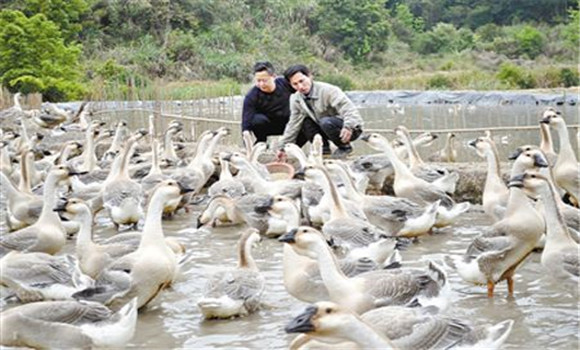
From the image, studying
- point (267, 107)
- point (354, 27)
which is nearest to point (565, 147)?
point (267, 107)

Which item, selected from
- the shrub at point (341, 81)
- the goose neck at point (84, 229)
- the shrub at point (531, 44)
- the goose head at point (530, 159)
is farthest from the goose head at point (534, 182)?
the shrub at point (531, 44)

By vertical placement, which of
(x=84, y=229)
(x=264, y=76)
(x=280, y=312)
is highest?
(x=264, y=76)

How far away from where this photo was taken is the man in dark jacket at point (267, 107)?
1187 centimetres

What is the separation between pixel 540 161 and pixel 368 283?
2.53 meters

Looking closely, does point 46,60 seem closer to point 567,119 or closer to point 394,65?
point 567,119

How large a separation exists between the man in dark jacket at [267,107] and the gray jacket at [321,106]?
0.57 meters

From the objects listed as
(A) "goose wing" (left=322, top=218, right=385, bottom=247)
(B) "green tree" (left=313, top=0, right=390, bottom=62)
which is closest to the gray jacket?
(A) "goose wing" (left=322, top=218, right=385, bottom=247)

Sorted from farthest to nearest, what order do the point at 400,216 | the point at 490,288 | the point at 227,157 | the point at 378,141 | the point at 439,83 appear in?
1. the point at 439,83
2. the point at 227,157
3. the point at 378,141
4. the point at 400,216
5. the point at 490,288

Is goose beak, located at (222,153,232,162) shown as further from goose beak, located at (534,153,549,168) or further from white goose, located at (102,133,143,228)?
goose beak, located at (534,153,549,168)

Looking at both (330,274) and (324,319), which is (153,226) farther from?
(324,319)

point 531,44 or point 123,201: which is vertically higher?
point 531,44

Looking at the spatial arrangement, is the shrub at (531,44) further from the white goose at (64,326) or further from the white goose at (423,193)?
the white goose at (64,326)

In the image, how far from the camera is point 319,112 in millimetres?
11320

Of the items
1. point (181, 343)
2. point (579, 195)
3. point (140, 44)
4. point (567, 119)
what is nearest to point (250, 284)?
point (181, 343)
